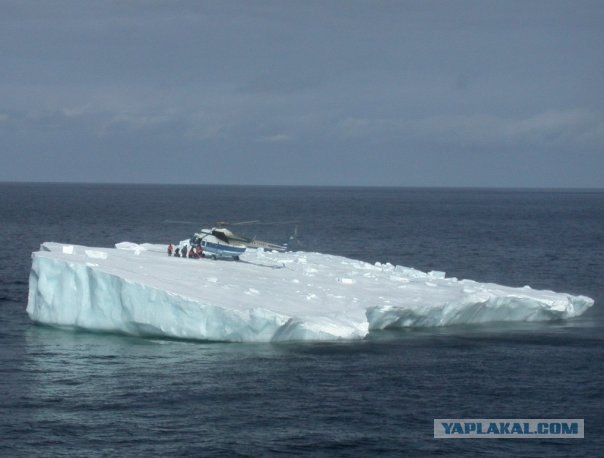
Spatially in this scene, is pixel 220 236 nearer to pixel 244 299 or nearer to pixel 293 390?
pixel 244 299

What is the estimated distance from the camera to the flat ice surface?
37344 millimetres

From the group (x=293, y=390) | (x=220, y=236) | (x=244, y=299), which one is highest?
(x=220, y=236)

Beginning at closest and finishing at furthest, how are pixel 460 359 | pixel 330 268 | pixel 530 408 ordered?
pixel 530 408 → pixel 460 359 → pixel 330 268

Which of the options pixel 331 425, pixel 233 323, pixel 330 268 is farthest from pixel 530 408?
pixel 330 268

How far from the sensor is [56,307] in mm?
40469

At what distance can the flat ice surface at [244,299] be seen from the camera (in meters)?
37.3

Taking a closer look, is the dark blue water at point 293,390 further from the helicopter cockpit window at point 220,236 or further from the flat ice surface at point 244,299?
the helicopter cockpit window at point 220,236

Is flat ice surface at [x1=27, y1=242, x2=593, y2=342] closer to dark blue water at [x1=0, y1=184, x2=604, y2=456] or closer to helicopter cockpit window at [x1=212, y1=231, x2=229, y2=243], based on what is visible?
dark blue water at [x1=0, y1=184, x2=604, y2=456]

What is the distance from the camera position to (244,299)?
125ft

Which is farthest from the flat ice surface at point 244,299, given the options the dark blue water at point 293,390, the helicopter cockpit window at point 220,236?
the helicopter cockpit window at point 220,236

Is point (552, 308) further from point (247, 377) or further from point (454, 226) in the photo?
point (454, 226)

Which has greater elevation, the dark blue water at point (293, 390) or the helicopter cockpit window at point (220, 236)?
the helicopter cockpit window at point (220, 236)

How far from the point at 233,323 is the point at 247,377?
432cm

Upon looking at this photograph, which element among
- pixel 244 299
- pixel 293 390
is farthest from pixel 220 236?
pixel 293 390
